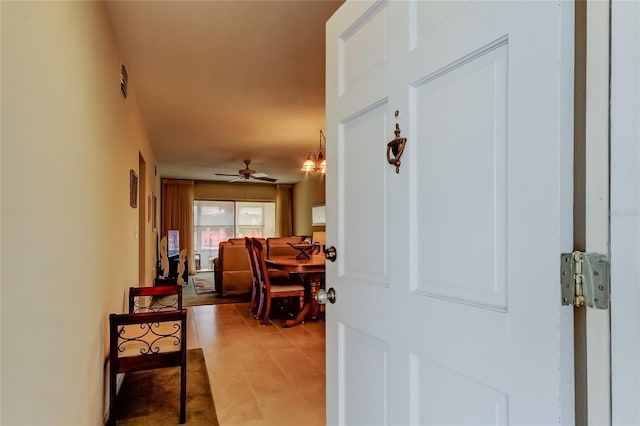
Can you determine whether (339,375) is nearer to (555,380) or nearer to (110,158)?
(555,380)

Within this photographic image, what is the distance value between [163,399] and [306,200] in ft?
25.3

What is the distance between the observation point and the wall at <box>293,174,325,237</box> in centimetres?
912

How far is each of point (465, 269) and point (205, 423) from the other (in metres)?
1.99

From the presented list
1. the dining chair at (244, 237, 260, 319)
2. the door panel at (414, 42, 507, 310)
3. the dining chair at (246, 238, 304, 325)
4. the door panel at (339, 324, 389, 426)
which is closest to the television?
the dining chair at (244, 237, 260, 319)

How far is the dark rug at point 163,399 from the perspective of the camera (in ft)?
7.21

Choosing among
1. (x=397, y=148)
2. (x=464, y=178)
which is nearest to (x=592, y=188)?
(x=464, y=178)

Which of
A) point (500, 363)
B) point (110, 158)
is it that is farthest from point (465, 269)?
point (110, 158)

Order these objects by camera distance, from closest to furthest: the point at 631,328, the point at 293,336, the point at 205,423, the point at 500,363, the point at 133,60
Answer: the point at 631,328 → the point at 500,363 → the point at 205,423 → the point at 133,60 → the point at 293,336

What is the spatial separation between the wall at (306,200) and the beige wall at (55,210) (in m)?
6.79

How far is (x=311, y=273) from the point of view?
4.51 meters

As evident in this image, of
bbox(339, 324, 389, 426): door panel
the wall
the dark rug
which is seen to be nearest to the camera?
bbox(339, 324, 389, 426): door panel

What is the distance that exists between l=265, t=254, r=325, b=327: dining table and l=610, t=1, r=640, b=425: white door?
3.68m

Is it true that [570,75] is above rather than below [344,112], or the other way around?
below

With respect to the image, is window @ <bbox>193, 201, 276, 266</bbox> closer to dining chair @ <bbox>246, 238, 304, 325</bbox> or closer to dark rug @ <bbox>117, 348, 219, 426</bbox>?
dining chair @ <bbox>246, 238, 304, 325</bbox>
